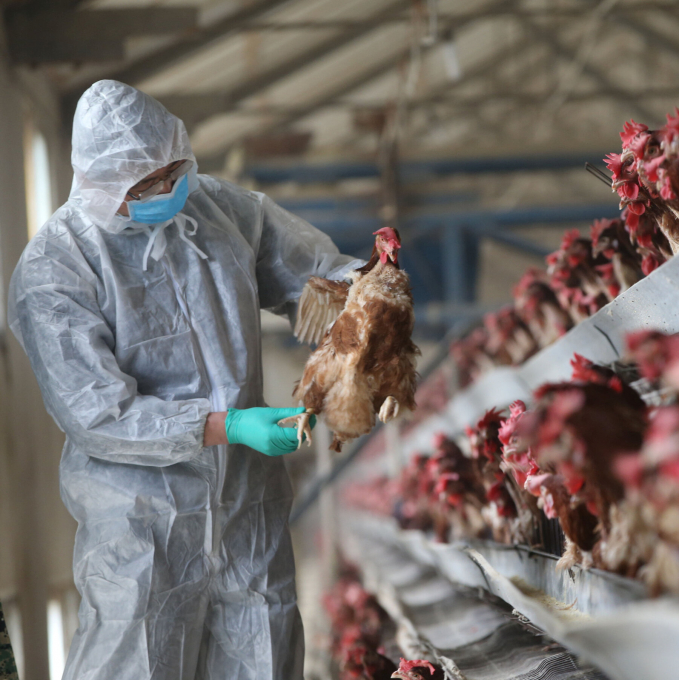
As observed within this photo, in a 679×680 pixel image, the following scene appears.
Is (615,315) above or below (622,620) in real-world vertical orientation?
above

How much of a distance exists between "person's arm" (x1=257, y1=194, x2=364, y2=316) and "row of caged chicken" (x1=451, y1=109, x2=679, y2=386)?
79 centimetres

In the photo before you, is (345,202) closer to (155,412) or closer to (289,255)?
(289,255)

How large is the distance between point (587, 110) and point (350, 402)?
13144 millimetres

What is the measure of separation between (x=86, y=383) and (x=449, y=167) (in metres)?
4.99

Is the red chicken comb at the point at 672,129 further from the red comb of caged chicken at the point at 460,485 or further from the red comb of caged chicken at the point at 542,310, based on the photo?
the red comb of caged chicken at the point at 460,485

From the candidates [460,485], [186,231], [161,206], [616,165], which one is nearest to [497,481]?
[460,485]

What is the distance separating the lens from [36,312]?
80.0 inches

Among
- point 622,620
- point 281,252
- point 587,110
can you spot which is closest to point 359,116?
point 281,252

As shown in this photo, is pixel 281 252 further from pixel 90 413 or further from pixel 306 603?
pixel 306 603

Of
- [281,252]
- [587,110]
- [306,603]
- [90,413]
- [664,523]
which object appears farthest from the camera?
[587,110]

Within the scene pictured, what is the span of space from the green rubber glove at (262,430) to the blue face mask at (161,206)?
0.60m

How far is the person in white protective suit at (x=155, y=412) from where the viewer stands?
2.01 metres

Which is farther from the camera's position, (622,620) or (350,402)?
(350,402)

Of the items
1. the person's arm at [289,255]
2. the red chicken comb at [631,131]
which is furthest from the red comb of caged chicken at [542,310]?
the red chicken comb at [631,131]
